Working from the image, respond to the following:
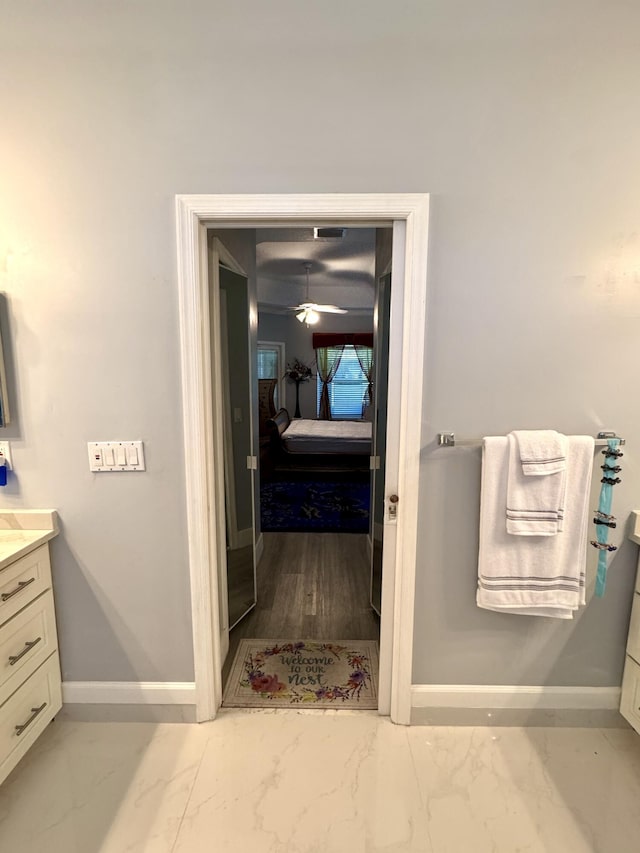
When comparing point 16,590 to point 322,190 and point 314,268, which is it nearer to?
point 322,190

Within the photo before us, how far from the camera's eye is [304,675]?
6.79 ft

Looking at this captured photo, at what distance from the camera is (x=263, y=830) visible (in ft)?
4.46

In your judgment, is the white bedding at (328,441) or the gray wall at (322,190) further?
the white bedding at (328,441)

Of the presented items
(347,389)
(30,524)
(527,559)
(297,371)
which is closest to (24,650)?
(30,524)

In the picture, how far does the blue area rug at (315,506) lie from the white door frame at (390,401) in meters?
2.15

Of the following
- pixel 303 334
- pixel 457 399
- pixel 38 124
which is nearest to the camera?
pixel 38 124

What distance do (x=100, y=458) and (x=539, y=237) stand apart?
1.85 metres

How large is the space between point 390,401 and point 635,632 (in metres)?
1.36

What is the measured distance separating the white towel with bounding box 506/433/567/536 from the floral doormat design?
1.08m

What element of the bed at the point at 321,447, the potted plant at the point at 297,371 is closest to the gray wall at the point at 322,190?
the bed at the point at 321,447

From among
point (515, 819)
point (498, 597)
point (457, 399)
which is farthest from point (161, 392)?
point (515, 819)

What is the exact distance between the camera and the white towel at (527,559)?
5.18 ft

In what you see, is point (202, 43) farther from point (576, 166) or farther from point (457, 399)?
point (457, 399)

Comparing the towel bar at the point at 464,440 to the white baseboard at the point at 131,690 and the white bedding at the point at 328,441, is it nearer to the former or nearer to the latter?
the white baseboard at the point at 131,690
